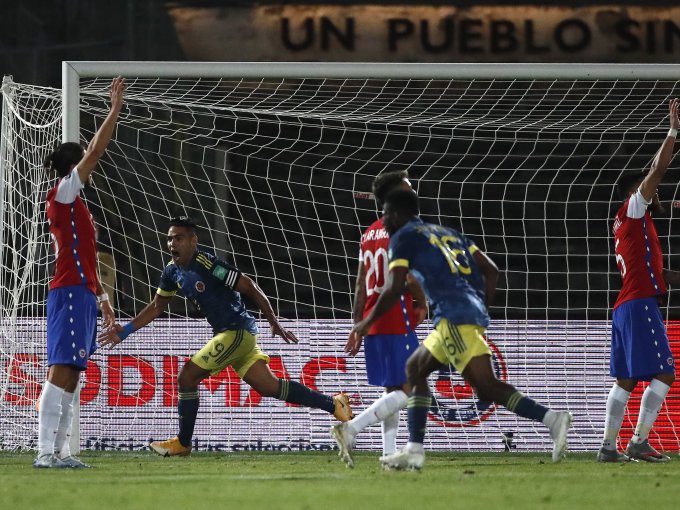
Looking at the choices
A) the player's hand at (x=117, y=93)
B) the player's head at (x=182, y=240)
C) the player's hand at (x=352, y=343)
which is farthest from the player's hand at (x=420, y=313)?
the player's hand at (x=117, y=93)

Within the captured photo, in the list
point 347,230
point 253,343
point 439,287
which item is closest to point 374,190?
point 439,287

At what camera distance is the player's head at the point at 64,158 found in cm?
803

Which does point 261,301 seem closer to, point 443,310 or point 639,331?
point 443,310

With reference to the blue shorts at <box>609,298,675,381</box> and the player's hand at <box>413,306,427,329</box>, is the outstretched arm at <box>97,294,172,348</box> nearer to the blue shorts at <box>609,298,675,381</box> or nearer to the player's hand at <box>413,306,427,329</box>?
the player's hand at <box>413,306,427,329</box>

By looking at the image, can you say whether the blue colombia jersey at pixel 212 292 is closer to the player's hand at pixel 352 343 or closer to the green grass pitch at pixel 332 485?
the green grass pitch at pixel 332 485

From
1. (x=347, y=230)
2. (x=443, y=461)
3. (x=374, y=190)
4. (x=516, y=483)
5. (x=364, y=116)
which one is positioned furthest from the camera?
(x=347, y=230)

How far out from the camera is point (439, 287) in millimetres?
7270

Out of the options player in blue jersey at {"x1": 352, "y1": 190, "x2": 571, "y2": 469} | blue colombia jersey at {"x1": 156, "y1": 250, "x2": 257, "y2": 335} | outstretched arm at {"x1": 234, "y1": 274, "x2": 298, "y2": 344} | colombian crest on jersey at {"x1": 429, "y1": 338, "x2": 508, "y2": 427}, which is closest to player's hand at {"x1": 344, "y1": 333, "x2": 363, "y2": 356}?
player in blue jersey at {"x1": 352, "y1": 190, "x2": 571, "y2": 469}

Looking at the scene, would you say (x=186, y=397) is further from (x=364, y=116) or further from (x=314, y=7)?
(x=314, y=7)

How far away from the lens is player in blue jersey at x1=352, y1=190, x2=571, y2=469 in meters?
7.19

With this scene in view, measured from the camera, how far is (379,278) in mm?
8438

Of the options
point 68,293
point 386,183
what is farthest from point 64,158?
point 386,183

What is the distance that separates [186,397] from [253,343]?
1.99ft

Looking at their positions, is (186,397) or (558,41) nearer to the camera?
(186,397)
